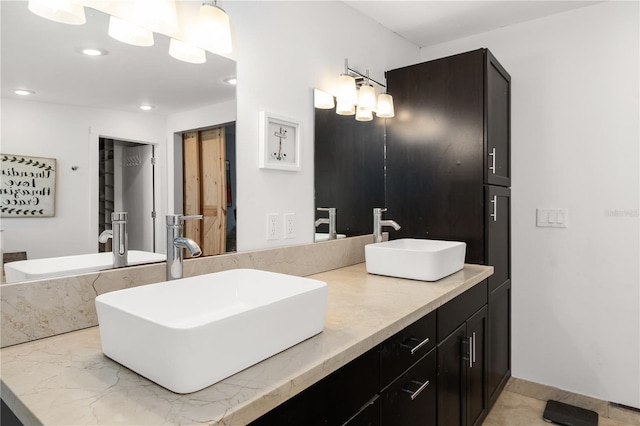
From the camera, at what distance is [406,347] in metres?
1.26

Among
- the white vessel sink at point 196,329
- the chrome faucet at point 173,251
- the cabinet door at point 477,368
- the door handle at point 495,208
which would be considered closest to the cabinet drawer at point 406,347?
the white vessel sink at point 196,329

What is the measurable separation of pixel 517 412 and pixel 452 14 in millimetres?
2384

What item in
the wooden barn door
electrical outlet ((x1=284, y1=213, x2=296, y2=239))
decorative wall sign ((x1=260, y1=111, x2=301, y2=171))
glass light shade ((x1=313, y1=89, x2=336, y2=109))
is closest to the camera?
the wooden barn door

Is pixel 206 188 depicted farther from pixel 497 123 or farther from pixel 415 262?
pixel 497 123

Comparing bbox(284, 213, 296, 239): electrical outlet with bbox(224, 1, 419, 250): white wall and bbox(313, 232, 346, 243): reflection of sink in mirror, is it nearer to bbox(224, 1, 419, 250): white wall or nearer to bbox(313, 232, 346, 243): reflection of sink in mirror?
bbox(224, 1, 419, 250): white wall

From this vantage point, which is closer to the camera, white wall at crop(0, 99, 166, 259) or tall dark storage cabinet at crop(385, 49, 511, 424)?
white wall at crop(0, 99, 166, 259)

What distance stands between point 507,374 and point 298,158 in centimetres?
195

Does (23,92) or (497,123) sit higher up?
(497,123)

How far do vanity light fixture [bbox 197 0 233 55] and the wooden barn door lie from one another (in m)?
0.32

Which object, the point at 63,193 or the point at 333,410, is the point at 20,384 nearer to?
the point at 63,193

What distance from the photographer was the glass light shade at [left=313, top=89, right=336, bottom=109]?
6.45 ft

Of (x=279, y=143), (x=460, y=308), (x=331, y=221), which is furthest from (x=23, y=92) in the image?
(x=460, y=308)

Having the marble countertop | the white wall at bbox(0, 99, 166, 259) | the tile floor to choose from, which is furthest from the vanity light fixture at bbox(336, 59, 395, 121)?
the tile floor

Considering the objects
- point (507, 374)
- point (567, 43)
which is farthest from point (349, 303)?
point (567, 43)
